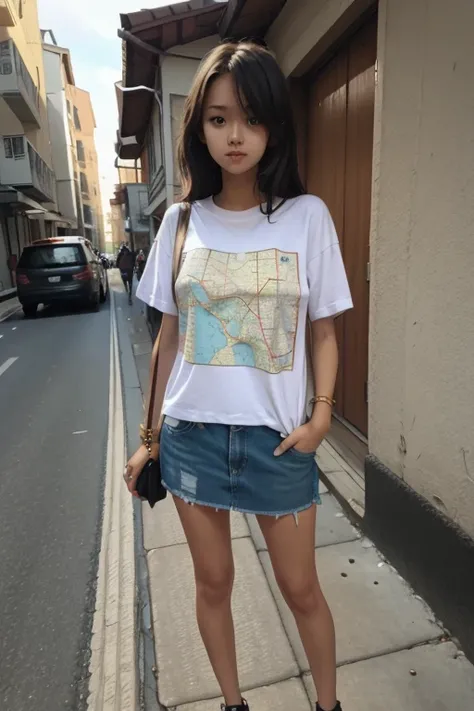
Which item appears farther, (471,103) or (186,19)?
(186,19)

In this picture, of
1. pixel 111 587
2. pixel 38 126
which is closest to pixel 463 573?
pixel 111 587

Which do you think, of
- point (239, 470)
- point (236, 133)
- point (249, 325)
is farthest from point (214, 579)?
point (236, 133)

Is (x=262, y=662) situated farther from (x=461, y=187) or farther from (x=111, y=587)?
(x=461, y=187)

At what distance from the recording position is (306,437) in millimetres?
1305

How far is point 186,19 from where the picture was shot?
22.3ft

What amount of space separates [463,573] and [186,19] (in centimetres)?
746

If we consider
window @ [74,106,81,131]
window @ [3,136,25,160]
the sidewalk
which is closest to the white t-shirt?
the sidewalk

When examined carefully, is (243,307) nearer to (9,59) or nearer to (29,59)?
(9,59)

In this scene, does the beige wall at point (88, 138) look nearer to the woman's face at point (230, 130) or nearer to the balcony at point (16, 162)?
the balcony at point (16, 162)

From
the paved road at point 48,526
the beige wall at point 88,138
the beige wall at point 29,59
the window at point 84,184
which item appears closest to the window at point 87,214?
the beige wall at point 88,138

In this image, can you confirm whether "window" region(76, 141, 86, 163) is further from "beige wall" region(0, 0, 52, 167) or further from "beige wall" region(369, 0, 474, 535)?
"beige wall" region(369, 0, 474, 535)

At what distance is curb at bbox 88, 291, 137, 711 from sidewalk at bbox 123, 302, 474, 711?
11cm

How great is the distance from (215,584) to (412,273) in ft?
4.73

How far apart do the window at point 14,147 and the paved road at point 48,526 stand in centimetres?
1748
